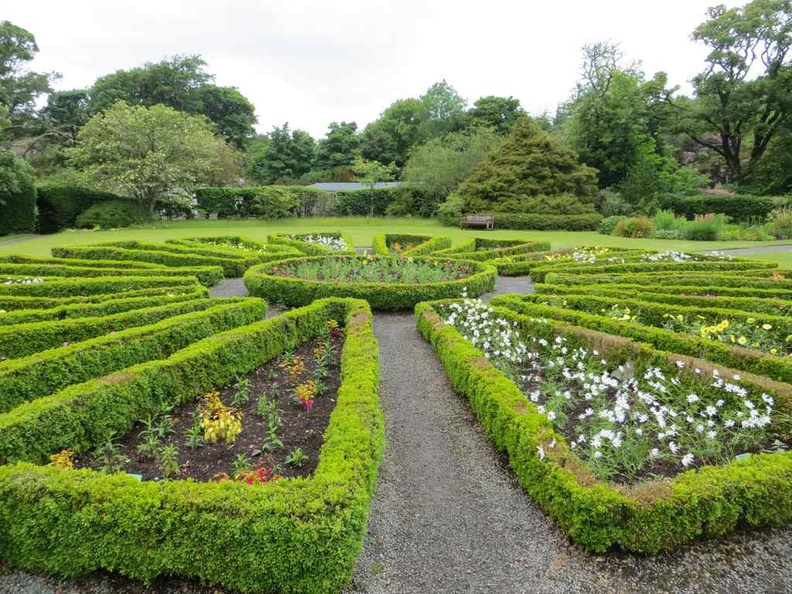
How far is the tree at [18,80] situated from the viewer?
30.9 m

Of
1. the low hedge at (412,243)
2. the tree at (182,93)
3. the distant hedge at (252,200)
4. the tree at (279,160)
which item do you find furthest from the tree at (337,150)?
the low hedge at (412,243)

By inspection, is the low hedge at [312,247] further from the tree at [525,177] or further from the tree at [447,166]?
the tree at [447,166]

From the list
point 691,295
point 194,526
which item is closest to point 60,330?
point 194,526

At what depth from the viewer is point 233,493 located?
10.1 feet

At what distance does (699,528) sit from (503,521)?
136 centimetres

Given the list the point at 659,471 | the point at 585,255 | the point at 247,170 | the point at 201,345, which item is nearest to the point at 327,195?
the point at 247,170

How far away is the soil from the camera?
406cm

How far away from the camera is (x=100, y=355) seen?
5.61m

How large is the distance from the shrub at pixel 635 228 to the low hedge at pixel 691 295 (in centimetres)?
1490

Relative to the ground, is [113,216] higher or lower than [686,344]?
higher

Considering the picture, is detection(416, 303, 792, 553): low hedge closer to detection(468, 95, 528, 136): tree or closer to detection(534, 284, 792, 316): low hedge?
detection(534, 284, 792, 316): low hedge

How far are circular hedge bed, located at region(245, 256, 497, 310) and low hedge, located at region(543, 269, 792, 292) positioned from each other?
1.94 meters

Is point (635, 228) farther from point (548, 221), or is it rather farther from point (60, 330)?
point (60, 330)

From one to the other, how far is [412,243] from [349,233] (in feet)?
22.7
